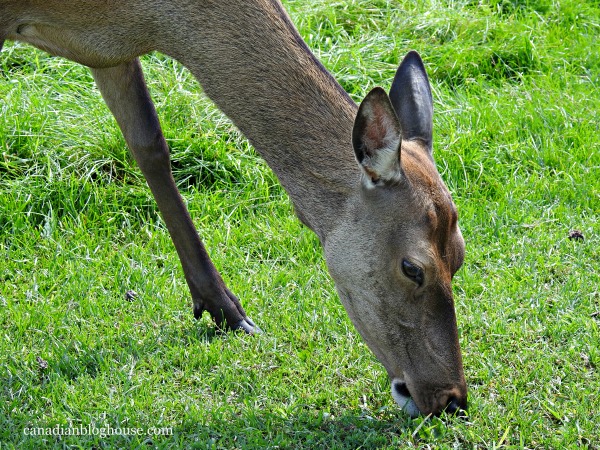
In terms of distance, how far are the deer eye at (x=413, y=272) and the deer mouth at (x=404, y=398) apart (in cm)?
46

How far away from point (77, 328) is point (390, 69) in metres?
3.35

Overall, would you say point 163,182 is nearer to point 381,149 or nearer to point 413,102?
point 413,102

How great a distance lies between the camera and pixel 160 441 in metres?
4.50

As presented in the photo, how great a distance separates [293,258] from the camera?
19.9 ft

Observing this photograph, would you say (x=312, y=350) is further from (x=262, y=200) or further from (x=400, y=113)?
(x=262, y=200)

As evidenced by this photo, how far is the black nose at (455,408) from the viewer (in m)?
4.45

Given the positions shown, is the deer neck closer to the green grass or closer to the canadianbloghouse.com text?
the green grass

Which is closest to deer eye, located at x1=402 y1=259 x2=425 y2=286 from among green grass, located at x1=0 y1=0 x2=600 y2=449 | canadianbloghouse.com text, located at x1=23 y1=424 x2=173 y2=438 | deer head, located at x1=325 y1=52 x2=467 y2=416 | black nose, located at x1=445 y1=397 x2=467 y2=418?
deer head, located at x1=325 y1=52 x2=467 y2=416

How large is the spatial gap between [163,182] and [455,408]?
6.85 ft

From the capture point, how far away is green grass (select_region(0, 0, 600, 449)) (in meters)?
4.68

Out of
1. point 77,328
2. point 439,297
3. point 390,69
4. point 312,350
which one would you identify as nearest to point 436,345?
point 439,297

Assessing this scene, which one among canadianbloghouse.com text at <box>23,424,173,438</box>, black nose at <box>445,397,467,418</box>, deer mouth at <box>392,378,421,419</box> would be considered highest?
canadianbloghouse.com text at <box>23,424,173,438</box>

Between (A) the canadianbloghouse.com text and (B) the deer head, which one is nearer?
(B) the deer head

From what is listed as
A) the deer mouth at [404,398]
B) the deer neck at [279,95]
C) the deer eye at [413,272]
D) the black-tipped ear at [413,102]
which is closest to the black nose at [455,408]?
the deer mouth at [404,398]
